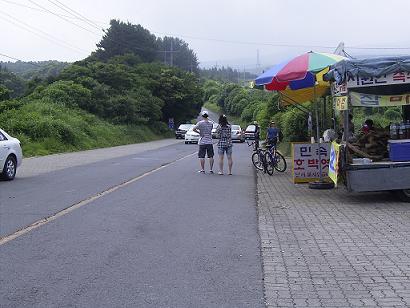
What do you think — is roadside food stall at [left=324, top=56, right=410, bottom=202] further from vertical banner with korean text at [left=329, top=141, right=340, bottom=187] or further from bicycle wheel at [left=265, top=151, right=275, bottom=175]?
bicycle wheel at [left=265, top=151, right=275, bottom=175]

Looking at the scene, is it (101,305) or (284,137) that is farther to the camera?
(284,137)

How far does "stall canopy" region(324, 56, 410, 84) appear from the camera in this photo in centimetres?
992

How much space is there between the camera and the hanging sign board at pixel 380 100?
10.4m

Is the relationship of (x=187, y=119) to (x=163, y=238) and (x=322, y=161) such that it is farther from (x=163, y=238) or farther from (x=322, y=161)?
(x=163, y=238)

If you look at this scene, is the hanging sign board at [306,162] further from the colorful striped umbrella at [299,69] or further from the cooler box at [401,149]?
the cooler box at [401,149]

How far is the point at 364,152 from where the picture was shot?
1080 cm

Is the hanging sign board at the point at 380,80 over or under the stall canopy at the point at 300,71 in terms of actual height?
under

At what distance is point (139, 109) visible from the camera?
2063 inches

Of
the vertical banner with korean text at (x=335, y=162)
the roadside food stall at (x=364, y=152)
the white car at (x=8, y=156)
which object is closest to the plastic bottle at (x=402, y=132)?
the roadside food stall at (x=364, y=152)

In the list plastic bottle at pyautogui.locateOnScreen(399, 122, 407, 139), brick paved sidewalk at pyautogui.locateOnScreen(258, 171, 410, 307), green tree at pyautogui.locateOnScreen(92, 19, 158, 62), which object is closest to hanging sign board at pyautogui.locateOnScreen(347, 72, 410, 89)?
plastic bottle at pyautogui.locateOnScreen(399, 122, 407, 139)

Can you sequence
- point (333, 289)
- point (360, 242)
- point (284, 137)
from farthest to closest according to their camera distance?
point (284, 137)
point (360, 242)
point (333, 289)

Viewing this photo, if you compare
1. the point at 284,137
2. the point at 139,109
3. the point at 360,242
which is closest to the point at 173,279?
the point at 360,242

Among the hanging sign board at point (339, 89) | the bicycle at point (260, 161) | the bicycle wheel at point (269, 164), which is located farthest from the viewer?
the bicycle at point (260, 161)

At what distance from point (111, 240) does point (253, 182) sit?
7665 mm
